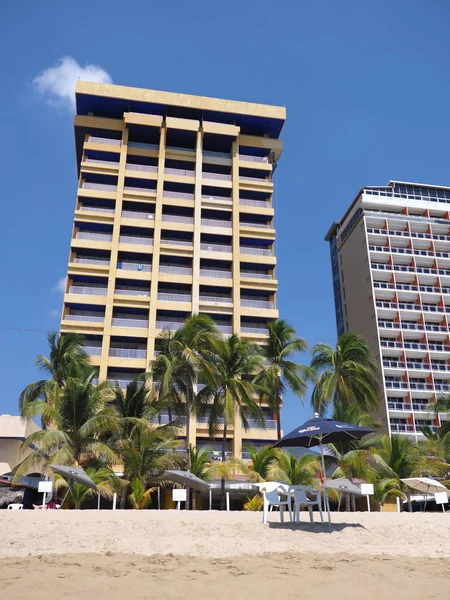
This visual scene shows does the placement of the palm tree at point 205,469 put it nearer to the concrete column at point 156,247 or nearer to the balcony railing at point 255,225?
the concrete column at point 156,247

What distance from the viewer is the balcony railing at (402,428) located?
5550cm

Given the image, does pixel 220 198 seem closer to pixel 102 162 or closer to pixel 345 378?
pixel 102 162

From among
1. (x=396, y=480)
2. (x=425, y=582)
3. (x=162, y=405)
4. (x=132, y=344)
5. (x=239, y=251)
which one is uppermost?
(x=239, y=251)

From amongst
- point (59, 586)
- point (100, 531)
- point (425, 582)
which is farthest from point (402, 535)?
point (59, 586)

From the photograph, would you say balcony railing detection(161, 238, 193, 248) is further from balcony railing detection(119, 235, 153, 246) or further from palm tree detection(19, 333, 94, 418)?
palm tree detection(19, 333, 94, 418)

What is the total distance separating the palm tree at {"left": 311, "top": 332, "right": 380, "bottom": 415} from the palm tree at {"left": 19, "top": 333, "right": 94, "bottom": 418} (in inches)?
628

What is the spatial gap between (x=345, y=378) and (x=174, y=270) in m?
20.9

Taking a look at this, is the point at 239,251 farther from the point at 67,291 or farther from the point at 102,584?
the point at 102,584

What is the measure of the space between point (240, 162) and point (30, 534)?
170ft

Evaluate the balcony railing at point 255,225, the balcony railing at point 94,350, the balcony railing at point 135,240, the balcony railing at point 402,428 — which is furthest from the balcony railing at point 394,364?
the balcony railing at point 94,350

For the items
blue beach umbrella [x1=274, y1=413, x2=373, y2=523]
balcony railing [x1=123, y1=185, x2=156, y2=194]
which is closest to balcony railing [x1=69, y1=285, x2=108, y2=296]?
balcony railing [x1=123, y1=185, x2=156, y2=194]

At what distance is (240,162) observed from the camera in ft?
196

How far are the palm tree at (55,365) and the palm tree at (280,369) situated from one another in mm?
11731

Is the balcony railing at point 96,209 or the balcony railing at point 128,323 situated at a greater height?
the balcony railing at point 96,209
